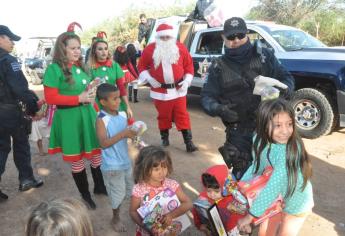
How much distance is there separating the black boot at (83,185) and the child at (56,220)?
232 centimetres

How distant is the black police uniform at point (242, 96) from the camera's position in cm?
314

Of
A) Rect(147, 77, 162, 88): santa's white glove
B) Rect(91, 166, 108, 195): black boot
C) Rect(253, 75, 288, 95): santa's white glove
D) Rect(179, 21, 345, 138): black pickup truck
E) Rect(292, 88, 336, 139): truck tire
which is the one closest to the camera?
Rect(253, 75, 288, 95): santa's white glove

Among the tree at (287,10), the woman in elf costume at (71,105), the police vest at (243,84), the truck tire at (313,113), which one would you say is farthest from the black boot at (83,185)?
the tree at (287,10)

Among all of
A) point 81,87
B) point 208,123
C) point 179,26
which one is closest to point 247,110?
point 81,87

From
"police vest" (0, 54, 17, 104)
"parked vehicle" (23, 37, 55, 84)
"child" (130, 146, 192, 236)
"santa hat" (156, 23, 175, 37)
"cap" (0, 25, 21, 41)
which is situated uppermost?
"cap" (0, 25, 21, 41)

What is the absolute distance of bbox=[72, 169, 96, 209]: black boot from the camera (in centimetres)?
387

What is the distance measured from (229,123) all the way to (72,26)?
2.11 metres

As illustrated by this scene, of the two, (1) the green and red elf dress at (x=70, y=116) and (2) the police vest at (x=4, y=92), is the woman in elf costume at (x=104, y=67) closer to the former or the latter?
(1) the green and red elf dress at (x=70, y=116)

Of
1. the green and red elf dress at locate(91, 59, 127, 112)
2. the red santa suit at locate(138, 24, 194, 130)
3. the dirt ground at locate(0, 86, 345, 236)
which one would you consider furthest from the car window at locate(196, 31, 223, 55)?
the green and red elf dress at locate(91, 59, 127, 112)

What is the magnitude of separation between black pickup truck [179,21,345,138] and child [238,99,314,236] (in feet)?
12.8

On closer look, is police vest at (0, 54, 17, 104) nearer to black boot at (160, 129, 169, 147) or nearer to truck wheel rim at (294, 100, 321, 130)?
black boot at (160, 129, 169, 147)

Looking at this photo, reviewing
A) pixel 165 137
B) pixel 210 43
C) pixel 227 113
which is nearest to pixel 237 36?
pixel 227 113

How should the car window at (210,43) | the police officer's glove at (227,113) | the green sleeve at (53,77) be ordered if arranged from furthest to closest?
the car window at (210,43), the green sleeve at (53,77), the police officer's glove at (227,113)

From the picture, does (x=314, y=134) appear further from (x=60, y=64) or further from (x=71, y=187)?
(x=60, y=64)
